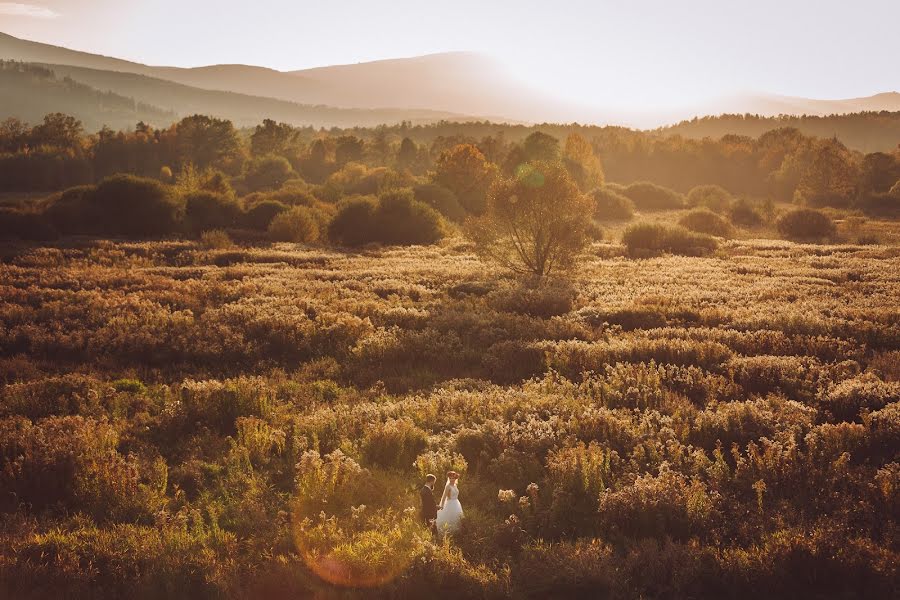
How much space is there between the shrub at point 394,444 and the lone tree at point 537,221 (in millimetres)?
21379

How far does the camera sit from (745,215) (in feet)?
235

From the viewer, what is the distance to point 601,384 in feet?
41.6

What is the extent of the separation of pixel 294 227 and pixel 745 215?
53824 millimetres

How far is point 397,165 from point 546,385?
383ft

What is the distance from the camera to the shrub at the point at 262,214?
5456 cm

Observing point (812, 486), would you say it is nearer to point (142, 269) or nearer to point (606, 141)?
point (142, 269)

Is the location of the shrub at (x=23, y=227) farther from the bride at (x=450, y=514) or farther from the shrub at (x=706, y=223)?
the shrub at (x=706, y=223)

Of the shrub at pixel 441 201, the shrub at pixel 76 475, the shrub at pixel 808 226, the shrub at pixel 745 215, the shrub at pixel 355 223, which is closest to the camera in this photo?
the shrub at pixel 76 475

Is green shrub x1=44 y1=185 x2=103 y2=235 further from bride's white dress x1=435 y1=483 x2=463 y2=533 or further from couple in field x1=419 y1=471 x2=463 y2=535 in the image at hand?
bride's white dress x1=435 y1=483 x2=463 y2=533

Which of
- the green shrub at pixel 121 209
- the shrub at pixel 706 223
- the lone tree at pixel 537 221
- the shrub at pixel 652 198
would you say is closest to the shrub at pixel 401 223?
the green shrub at pixel 121 209

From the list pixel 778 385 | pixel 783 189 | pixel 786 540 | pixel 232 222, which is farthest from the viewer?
pixel 783 189

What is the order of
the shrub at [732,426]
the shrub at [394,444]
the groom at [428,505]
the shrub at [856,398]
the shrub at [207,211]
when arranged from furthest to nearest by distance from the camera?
1. the shrub at [207,211]
2. the shrub at [856,398]
3. the shrub at [732,426]
4. the shrub at [394,444]
5. the groom at [428,505]

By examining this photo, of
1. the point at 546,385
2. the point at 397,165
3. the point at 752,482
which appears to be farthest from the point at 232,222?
the point at 397,165

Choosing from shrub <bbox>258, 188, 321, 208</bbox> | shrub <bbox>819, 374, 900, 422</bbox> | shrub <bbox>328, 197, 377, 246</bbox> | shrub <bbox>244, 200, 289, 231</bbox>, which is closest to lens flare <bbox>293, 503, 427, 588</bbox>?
shrub <bbox>819, 374, 900, 422</bbox>
